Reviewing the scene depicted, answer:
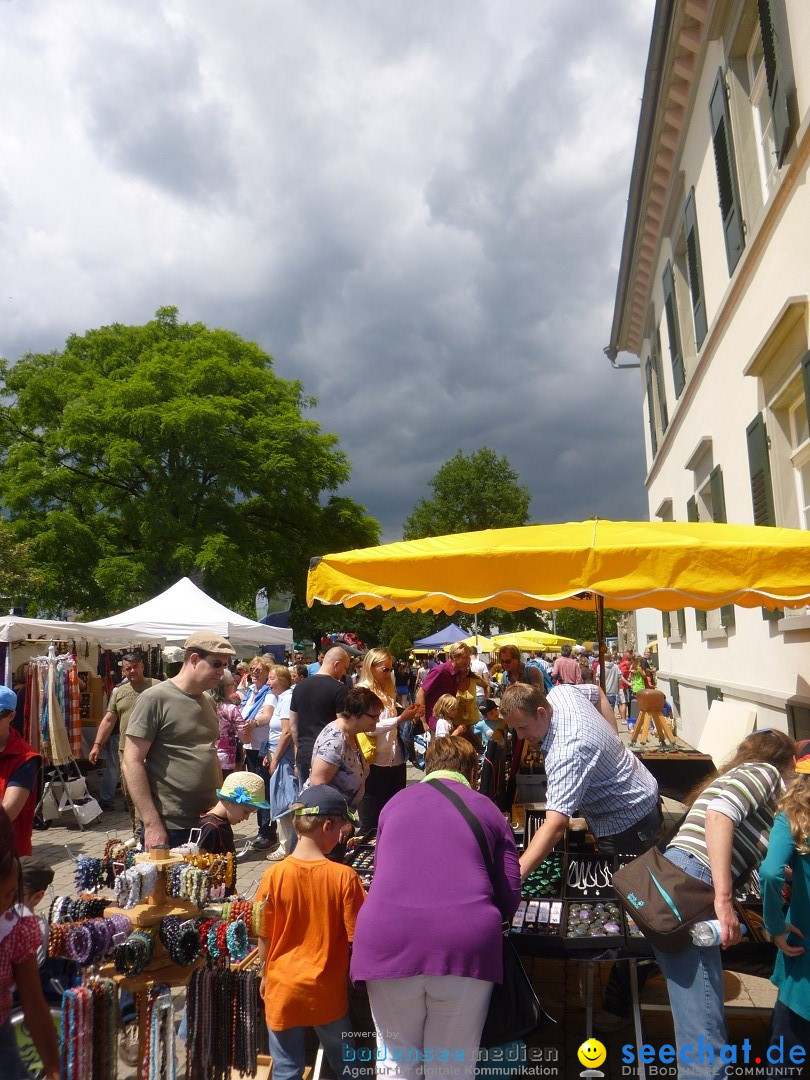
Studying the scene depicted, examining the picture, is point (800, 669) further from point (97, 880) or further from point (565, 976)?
point (97, 880)

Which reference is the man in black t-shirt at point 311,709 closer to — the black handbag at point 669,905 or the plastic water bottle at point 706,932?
the black handbag at point 669,905

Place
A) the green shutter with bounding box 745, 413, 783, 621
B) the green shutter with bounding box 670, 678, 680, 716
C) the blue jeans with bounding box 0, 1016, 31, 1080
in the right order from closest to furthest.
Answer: the blue jeans with bounding box 0, 1016, 31, 1080, the green shutter with bounding box 745, 413, 783, 621, the green shutter with bounding box 670, 678, 680, 716

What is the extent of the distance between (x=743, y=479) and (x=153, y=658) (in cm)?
1146

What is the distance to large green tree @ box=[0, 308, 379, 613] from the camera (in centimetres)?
2164

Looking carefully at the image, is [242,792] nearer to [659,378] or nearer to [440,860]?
[440,860]

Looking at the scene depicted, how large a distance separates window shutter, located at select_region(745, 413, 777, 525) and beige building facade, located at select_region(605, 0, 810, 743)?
0.07ft

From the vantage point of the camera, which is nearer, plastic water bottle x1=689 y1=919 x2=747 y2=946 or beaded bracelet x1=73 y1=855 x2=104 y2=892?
plastic water bottle x1=689 y1=919 x2=747 y2=946

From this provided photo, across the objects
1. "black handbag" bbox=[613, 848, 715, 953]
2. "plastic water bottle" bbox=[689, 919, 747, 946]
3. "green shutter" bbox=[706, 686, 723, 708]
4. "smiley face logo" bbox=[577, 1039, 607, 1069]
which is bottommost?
"smiley face logo" bbox=[577, 1039, 607, 1069]

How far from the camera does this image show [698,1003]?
279 centimetres

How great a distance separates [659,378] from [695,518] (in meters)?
4.75

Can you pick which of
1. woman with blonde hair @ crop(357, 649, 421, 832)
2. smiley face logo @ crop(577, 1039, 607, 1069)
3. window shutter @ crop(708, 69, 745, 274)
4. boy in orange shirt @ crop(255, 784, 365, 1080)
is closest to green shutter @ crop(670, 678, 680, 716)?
window shutter @ crop(708, 69, 745, 274)

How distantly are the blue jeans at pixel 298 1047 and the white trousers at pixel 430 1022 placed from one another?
0.41 m

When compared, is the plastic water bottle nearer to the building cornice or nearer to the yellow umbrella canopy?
the yellow umbrella canopy

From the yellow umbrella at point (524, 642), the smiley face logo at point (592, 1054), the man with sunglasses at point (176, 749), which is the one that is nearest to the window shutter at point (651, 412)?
the yellow umbrella at point (524, 642)
